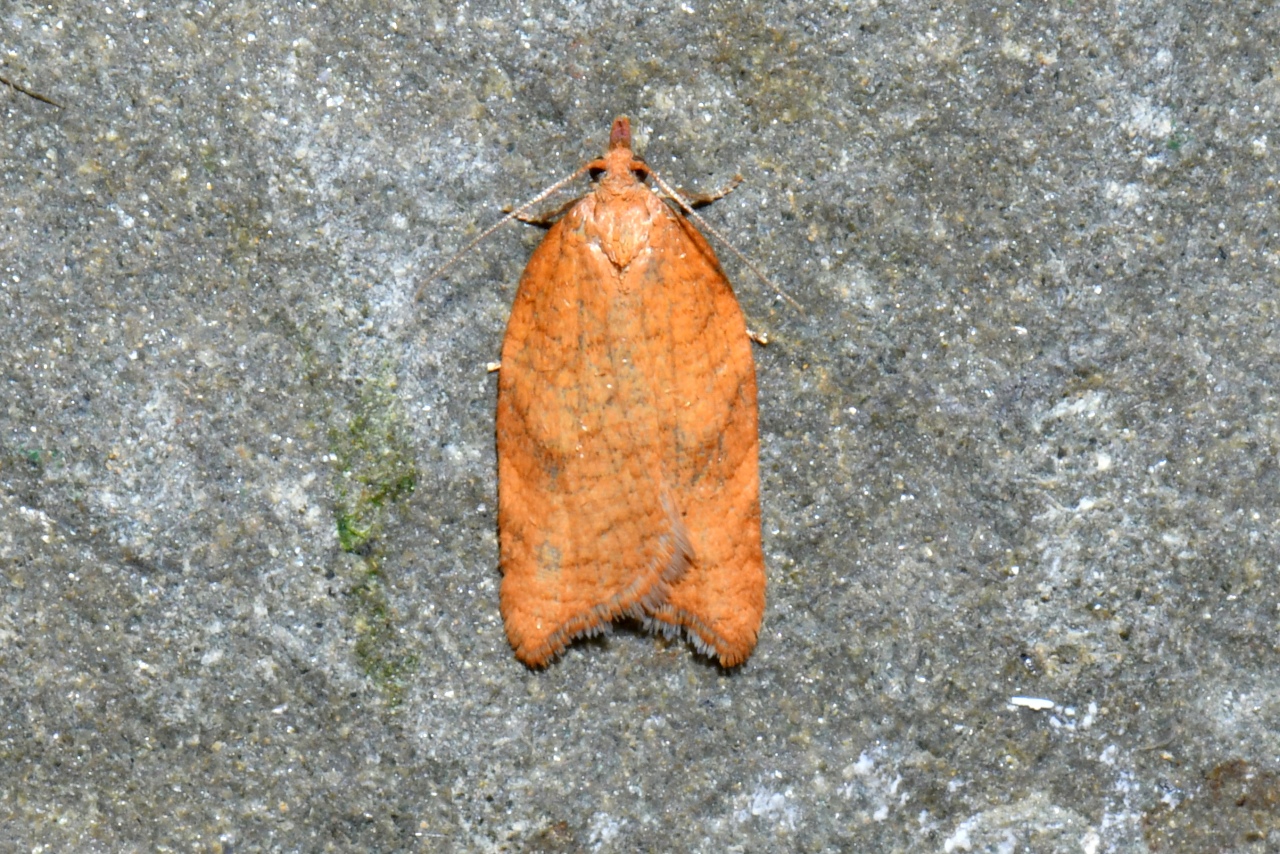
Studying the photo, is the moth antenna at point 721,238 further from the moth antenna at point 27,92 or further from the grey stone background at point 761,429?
the moth antenna at point 27,92

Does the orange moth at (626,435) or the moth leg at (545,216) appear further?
the moth leg at (545,216)

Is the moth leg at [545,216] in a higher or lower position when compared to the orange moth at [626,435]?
higher

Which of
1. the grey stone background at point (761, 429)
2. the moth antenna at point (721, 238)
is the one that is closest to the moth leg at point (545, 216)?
the grey stone background at point (761, 429)

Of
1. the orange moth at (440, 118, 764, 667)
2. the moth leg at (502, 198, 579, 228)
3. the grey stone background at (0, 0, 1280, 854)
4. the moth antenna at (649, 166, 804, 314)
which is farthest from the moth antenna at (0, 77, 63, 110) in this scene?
the moth antenna at (649, 166, 804, 314)

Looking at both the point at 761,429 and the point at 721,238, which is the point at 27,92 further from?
the point at 761,429

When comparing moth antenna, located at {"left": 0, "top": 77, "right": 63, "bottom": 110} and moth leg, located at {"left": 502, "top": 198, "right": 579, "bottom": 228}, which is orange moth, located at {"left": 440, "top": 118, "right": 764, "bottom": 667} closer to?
moth leg, located at {"left": 502, "top": 198, "right": 579, "bottom": 228}

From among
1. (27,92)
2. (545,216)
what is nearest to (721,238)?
(545,216)

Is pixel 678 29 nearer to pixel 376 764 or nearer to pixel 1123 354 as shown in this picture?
pixel 1123 354
